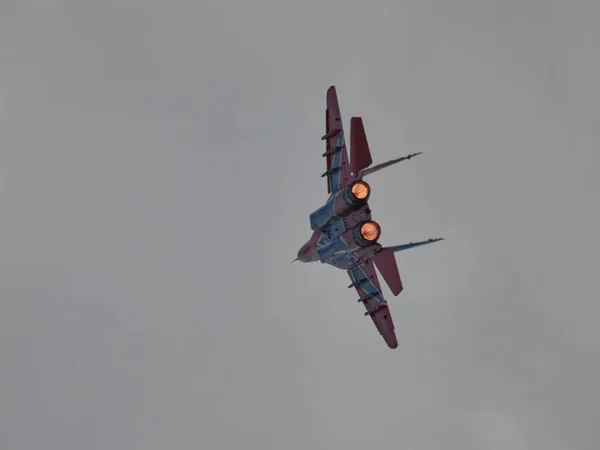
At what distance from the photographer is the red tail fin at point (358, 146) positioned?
63188 millimetres

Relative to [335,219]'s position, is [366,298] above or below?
below

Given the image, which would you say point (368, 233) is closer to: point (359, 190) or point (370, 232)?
point (370, 232)

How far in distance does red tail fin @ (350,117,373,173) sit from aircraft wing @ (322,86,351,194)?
15.2ft

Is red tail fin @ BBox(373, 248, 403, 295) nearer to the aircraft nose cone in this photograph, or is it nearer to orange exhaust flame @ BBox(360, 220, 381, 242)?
orange exhaust flame @ BBox(360, 220, 381, 242)

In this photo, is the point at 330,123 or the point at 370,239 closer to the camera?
the point at 370,239

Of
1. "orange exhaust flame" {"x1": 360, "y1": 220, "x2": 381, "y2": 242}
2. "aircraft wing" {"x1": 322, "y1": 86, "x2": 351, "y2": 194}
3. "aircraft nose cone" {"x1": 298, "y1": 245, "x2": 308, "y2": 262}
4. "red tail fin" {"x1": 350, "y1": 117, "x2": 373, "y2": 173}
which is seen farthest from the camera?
"aircraft nose cone" {"x1": 298, "y1": 245, "x2": 308, "y2": 262}

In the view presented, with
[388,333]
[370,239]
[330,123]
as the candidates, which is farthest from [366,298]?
[330,123]

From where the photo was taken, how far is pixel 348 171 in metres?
68.2

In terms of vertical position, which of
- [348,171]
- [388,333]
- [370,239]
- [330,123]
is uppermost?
[330,123]

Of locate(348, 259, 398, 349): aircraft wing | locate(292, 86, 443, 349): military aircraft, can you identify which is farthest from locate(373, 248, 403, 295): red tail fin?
locate(348, 259, 398, 349): aircraft wing

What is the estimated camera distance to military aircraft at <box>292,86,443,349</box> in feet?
210

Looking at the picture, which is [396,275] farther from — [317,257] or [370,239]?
[317,257]

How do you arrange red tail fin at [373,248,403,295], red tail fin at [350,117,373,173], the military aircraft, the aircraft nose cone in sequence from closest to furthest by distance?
red tail fin at [350,117,373,173]
the military aircraft
red tail fin at [373,248,403,295]
the aircraft nose cone

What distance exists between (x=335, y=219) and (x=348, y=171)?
4157mm
